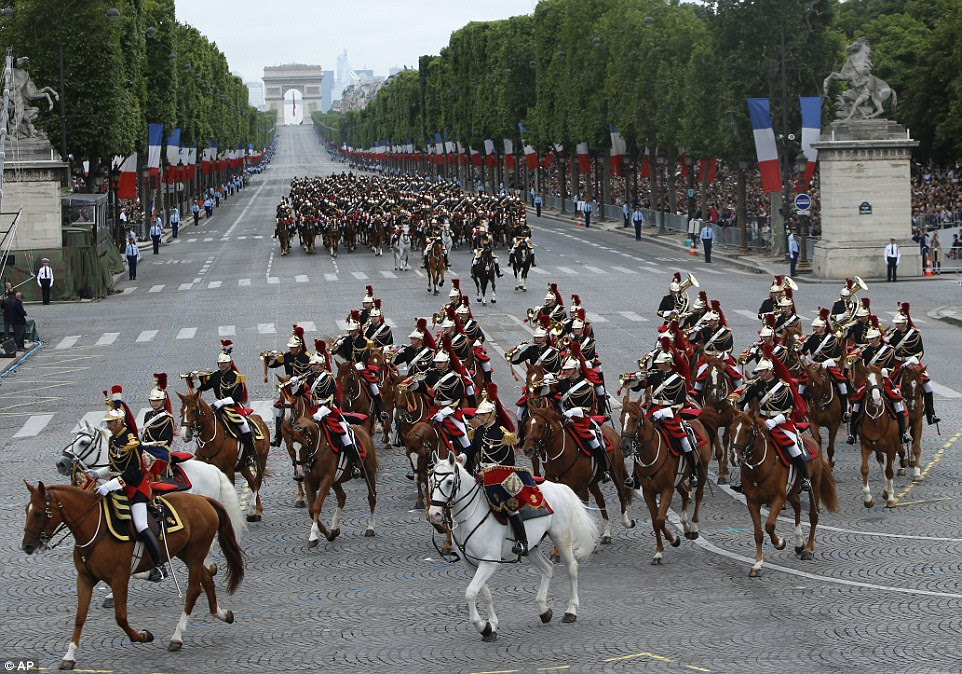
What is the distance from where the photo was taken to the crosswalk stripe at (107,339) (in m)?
39.2

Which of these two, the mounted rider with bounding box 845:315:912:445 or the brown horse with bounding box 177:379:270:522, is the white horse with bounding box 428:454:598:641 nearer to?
the brown horse with bounding box 177:379:270:522

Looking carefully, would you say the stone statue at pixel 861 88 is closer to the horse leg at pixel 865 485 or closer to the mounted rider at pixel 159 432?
the horse leg at pixel 865 485

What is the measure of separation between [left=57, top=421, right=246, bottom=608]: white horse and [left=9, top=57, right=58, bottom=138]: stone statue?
3816 centimetres

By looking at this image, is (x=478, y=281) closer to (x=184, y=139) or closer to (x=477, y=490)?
(x=477, y=490)

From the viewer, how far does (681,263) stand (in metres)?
59.5

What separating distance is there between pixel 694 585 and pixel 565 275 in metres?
38.5

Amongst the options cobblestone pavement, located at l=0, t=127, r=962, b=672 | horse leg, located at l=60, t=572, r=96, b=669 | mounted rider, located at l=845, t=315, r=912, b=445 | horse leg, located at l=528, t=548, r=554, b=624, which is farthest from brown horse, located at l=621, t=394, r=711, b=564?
horse leg, located at l=60, t=572, r=96, b=669

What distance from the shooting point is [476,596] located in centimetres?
1374

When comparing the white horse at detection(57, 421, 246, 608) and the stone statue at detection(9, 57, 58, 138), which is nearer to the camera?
the white horse at detection(57, 421, 246, 608)

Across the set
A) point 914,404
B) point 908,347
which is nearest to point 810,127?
point 908,347

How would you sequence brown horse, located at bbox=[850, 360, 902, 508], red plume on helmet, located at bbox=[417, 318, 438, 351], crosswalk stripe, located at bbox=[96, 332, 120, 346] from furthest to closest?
1. crosswalk stripe, located at bbox=[96, 332, 120, 346]
2. red plume on helmet, located at bbox=[417, 318, 438, 351]
3. brown horse, located at bbox=[850, 360, 902, 508]

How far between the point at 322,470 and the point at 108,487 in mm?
4603

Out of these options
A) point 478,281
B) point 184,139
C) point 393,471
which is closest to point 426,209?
point 478,281

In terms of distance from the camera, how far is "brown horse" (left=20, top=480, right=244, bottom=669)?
13125mm
